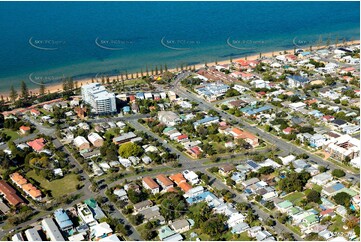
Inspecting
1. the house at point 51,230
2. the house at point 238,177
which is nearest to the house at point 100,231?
the house at point 51,230

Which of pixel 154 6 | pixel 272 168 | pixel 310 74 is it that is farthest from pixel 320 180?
pixel 154 6

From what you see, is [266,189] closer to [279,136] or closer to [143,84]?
[279,136]

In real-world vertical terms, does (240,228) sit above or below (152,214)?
below

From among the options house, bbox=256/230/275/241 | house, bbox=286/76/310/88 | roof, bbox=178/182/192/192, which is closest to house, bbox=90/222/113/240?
roof, bbox=178/182/192/192

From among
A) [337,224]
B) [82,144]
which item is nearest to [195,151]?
[82,144]

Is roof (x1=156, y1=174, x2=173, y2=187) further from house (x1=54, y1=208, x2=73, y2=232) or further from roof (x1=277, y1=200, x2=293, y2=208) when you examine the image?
roof (x1=277, y1=200, x2=293, y2=208)

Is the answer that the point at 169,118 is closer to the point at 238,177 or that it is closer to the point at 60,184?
the point at 238,177
